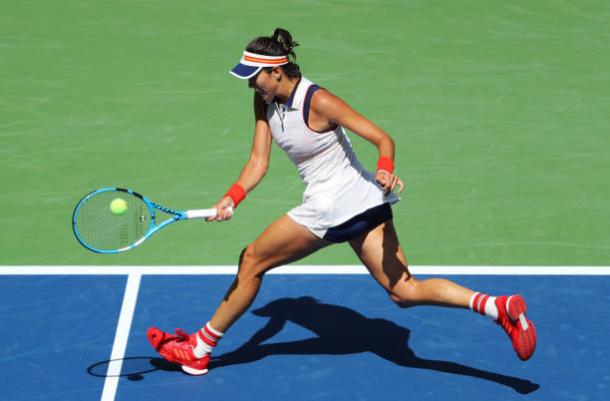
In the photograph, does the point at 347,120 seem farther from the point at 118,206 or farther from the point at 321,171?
the point at 118,206

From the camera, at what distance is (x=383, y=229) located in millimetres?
7344

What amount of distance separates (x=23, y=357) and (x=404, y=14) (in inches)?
289

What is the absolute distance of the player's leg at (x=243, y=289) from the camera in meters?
7.35

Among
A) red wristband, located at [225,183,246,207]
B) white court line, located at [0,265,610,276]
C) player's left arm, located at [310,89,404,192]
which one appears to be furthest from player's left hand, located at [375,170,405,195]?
white court line, located at [0,265,610,276]

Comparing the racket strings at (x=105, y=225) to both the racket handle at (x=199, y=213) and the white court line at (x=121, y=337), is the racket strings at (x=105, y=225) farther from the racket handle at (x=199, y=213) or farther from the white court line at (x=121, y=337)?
the white court line at (x=121, y=337)

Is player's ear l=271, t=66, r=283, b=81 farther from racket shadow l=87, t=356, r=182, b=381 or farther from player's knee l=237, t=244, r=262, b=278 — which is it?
racket shadow l=87, t=356, r=182, b=381

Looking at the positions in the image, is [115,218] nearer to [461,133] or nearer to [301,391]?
[301,391]

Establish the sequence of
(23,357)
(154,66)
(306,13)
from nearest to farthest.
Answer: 1. (23,357)
2. (154,66)
3. (306,13)

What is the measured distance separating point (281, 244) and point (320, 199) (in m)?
0.35

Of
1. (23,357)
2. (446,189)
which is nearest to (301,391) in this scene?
(23,357)

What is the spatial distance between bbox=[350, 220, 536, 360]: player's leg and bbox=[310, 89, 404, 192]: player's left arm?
2.01 ft

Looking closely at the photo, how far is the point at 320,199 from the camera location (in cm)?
728

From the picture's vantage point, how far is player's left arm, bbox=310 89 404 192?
694cm

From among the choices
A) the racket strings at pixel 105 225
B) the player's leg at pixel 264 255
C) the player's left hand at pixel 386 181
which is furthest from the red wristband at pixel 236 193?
the player's left hand at pixel 386 181
